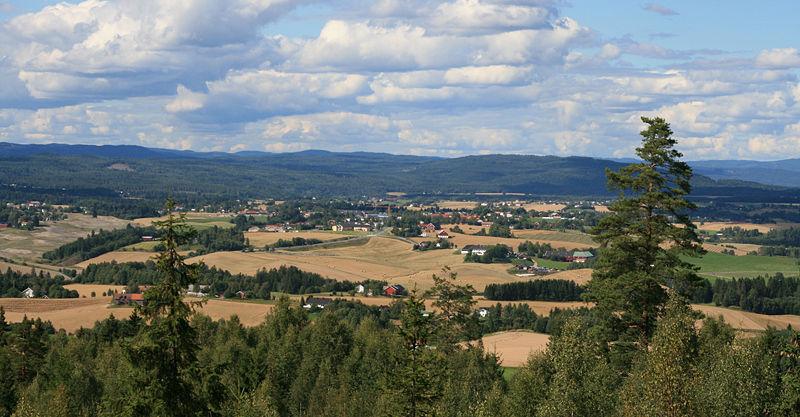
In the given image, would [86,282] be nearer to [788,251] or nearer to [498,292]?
[498,292]

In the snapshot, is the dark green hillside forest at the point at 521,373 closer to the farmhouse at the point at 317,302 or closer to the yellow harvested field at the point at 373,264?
the farmhouse at the point at 317,302

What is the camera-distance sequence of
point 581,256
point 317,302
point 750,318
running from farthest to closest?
point 581,256 < point 317,302 < point 750,318

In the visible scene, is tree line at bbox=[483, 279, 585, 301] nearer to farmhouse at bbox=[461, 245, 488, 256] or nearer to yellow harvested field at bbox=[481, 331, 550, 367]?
yellow harvested field at bbox=[481, 331, 550, 367]

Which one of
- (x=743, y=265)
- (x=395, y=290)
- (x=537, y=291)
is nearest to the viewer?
(x=537, y=291)

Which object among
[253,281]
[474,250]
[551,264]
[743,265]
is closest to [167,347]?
[253,281]

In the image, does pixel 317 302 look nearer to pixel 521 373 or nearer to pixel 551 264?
pixel 551 264

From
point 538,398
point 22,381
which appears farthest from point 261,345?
point 538,398

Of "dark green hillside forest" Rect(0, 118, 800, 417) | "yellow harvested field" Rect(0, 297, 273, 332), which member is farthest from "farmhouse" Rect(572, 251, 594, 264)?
"dark green hillside forest" Rect(0, 118, 800, 417)
